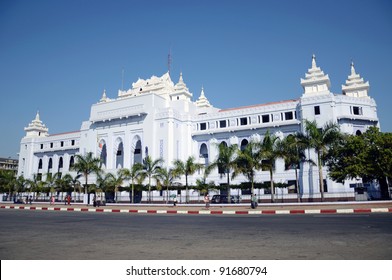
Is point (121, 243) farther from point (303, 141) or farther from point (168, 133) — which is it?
point (168, 133)

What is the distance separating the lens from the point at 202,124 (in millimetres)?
47875

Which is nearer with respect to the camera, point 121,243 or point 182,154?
point 121,243

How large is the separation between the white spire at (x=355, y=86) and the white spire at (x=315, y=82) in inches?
209

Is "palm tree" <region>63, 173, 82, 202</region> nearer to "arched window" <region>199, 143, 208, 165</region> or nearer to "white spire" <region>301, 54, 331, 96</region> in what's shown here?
"arched window" <region>199, 143, 208, 165</region>

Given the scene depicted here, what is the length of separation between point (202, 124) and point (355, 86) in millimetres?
22028

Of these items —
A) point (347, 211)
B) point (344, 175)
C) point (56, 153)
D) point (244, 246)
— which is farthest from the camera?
point (56, 153)

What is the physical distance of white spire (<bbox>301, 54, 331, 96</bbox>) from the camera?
40.4m

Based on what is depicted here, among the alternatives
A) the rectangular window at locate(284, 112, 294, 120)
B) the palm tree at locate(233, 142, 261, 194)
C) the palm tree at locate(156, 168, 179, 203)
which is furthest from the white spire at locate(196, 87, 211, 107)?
the palm tree at locate(233, 142, 261, 194)

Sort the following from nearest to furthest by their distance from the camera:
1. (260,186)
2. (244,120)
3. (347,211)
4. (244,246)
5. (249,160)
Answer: (244,246)
(347,211)
(249,160)
(260,186)
(244,120)

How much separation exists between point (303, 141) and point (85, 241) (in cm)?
2482

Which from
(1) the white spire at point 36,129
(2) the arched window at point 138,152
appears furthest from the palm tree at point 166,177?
(1) the white spire at point 36,129

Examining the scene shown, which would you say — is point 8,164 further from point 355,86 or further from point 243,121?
point 355,86

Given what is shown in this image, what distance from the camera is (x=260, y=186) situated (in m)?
35.8

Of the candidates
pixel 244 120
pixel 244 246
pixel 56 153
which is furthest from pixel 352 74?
pixel 56 153
